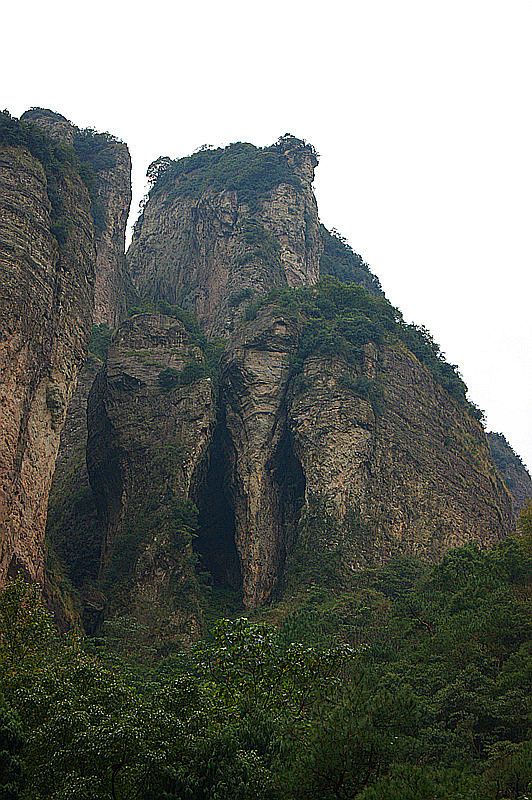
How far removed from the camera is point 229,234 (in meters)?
54.6

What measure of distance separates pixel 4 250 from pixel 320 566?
57.7 ft

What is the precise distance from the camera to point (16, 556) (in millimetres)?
24234

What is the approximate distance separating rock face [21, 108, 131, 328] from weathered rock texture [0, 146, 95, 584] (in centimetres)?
1629

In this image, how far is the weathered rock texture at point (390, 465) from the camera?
33.5 metres

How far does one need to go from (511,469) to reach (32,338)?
1827 inches

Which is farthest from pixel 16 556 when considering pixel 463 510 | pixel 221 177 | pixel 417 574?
pixel 221 177

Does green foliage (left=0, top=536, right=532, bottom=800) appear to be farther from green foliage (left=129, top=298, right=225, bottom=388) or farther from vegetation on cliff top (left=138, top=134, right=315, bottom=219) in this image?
vegetation on cliff top (left=138, top=134, right=315, bottom=219)

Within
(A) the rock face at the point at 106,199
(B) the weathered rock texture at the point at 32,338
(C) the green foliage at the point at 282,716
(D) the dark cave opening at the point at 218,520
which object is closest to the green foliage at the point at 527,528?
(C) the green foliage at the point at 282,716

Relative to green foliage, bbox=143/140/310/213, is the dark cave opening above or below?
below

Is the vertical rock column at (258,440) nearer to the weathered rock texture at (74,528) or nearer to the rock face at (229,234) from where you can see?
the weathered rock texture at (74,528)

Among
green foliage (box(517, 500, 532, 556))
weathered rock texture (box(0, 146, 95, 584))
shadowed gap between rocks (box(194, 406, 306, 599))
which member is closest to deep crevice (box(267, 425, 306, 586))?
shadowed gap between rocks (box(194, 406, 306, 599))

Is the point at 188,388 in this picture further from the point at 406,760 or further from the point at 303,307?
the point at 406,760

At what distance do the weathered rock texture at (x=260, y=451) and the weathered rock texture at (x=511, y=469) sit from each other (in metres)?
29.1

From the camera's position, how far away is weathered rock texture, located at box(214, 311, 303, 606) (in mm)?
33719
